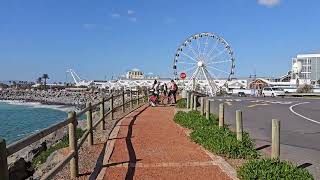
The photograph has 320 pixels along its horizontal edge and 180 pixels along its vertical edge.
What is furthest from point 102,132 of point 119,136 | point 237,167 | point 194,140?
point 237,167

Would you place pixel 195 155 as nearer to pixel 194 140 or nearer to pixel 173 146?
pixel 173 146

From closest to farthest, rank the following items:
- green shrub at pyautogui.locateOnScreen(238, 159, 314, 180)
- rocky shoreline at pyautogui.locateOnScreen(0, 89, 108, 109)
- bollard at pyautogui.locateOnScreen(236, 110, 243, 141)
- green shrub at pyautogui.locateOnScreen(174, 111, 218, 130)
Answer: green shrub at pyautogui.locateOnScreen(238, 159, 314, 180), bollard at pyautogui.locateOnScreen(236, 110, 243, 141), green shrub at pyautogui.locateOnScreen(174, 111, 218, 130), rocky shoreline at pyautogui.locateOnScreen(0, 89, 108, 109)

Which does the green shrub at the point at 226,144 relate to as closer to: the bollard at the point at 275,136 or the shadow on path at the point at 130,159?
the bollard at the point at 275,136

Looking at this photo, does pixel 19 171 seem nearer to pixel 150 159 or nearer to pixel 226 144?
pixel 150 159

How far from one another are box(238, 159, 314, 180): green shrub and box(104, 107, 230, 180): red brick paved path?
0.52 m

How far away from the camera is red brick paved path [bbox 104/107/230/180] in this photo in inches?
328

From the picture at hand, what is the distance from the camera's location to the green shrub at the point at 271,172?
24.4 ft

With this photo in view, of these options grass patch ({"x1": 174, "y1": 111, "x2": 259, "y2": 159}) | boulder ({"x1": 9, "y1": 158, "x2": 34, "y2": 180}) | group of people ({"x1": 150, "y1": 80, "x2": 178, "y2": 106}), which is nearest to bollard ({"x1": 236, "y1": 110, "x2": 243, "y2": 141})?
grass patch ({"x1": 174, "y1": 111, "x2": 259, "y2": 159})

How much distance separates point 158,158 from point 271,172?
302cm

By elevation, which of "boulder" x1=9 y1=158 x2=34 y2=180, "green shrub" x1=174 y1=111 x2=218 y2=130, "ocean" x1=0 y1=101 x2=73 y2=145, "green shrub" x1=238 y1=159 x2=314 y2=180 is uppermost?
"green shrub" x1=174 y1=111 x2=218 y2=130

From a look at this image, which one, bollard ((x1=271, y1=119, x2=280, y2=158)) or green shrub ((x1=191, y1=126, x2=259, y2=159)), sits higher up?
bollard ((x1=271, y1=119, x2=280, y2=158))

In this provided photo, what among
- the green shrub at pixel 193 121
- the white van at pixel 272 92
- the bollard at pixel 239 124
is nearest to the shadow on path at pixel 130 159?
the green shrub at pixel 193 121

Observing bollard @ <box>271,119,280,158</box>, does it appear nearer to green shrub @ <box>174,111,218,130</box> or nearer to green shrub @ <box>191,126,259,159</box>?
green shrub @ <box>191,126,259,159</box>

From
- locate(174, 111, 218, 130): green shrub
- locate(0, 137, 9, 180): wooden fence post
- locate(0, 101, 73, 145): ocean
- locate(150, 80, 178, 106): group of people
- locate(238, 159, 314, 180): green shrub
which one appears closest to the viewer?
locate(0, 137, 9, 180): wooden fence post
